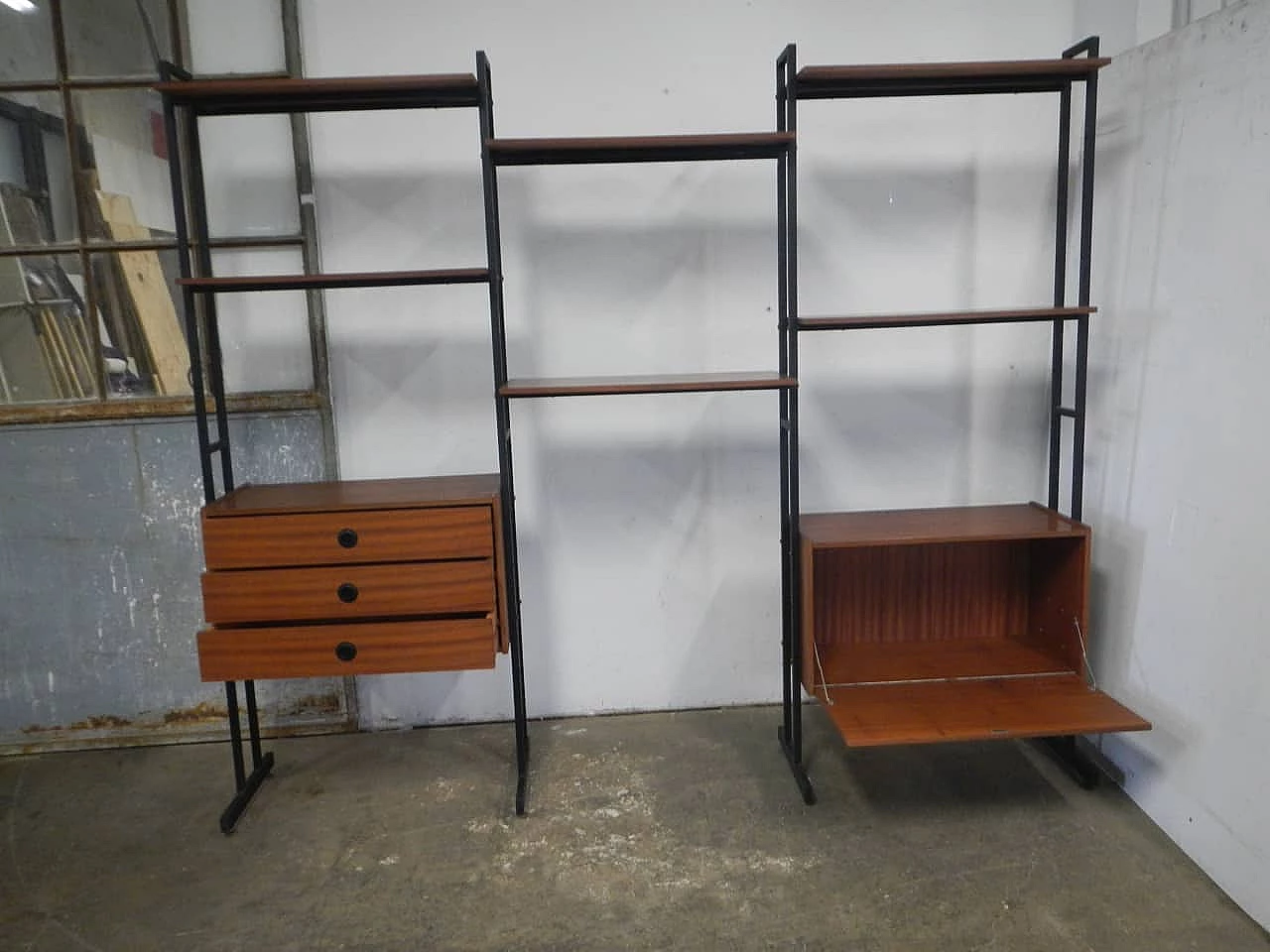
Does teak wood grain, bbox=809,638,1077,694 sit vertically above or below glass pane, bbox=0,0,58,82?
below

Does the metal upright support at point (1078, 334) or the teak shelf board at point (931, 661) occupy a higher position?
the metal upright support at point (1078, 334)

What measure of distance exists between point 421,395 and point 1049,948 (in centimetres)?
214

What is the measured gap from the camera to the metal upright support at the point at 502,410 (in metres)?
2.12

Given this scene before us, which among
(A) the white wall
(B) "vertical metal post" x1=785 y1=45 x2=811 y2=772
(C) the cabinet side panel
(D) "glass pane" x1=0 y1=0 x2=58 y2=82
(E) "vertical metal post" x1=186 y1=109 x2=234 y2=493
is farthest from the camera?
(C) the cabinet side panel

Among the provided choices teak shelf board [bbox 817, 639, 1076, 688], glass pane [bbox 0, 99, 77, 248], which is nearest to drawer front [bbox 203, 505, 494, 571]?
teak shelf board [bbox 817, 639, 1076, 688]

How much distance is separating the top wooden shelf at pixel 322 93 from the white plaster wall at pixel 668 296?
11.9 inches

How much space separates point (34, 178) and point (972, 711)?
10.00ft

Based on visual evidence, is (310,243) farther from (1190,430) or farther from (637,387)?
(1190,430)

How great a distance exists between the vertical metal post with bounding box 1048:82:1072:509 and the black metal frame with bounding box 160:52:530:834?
58.4 inches

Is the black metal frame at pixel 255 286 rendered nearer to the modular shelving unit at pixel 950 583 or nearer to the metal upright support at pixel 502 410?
the metal upright support at pixel 502 410

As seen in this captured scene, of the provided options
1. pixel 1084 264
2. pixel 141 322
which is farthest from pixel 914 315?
pixel 141 322

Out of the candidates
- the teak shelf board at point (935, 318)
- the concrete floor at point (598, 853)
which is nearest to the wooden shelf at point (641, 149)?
the teak shelf board at point (935, 318)

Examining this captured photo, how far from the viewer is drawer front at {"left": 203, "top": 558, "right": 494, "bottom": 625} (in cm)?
213

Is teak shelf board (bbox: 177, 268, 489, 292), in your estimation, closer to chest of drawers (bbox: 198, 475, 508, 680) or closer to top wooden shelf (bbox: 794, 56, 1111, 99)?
chest of drawers (bbox: 198, 475, 508, 680)
